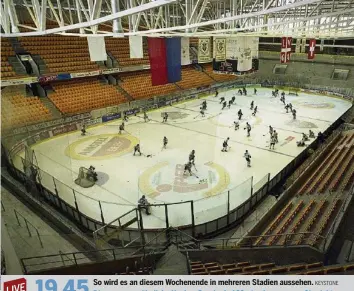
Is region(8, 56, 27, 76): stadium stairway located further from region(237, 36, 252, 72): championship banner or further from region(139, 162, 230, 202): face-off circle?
region(237, 36, 252, 72): championship banner

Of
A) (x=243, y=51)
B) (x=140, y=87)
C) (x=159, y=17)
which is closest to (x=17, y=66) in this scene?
(x=140, y=87)

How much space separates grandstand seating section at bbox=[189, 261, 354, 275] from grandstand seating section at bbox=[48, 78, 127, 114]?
61.7 ft

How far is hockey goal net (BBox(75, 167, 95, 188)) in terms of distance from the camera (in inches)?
500

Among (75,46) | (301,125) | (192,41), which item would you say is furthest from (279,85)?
(75,46)

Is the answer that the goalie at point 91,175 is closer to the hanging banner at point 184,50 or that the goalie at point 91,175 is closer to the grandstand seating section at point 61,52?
the hanging banner at point 184,50

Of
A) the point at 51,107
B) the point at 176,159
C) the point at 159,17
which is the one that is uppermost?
the point at 159,17

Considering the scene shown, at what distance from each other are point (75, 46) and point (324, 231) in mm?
26085

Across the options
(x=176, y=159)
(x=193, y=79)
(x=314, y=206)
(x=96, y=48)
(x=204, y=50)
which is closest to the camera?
(x=314, y=206)

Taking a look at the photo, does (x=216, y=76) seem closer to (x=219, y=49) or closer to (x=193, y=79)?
(x=193, y=79)

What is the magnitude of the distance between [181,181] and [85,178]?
13.8ft

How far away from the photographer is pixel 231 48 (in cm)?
1709

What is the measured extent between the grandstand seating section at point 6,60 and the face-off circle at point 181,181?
13.8 meters

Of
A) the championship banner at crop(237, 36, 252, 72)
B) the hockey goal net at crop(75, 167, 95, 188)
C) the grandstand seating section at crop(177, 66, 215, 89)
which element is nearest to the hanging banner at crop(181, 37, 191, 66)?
the championship banner at crop(237, 36, 252, 72)

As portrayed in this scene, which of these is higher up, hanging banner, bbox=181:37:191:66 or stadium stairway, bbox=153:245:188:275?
hanging banner, bbox=181:37:191:66
